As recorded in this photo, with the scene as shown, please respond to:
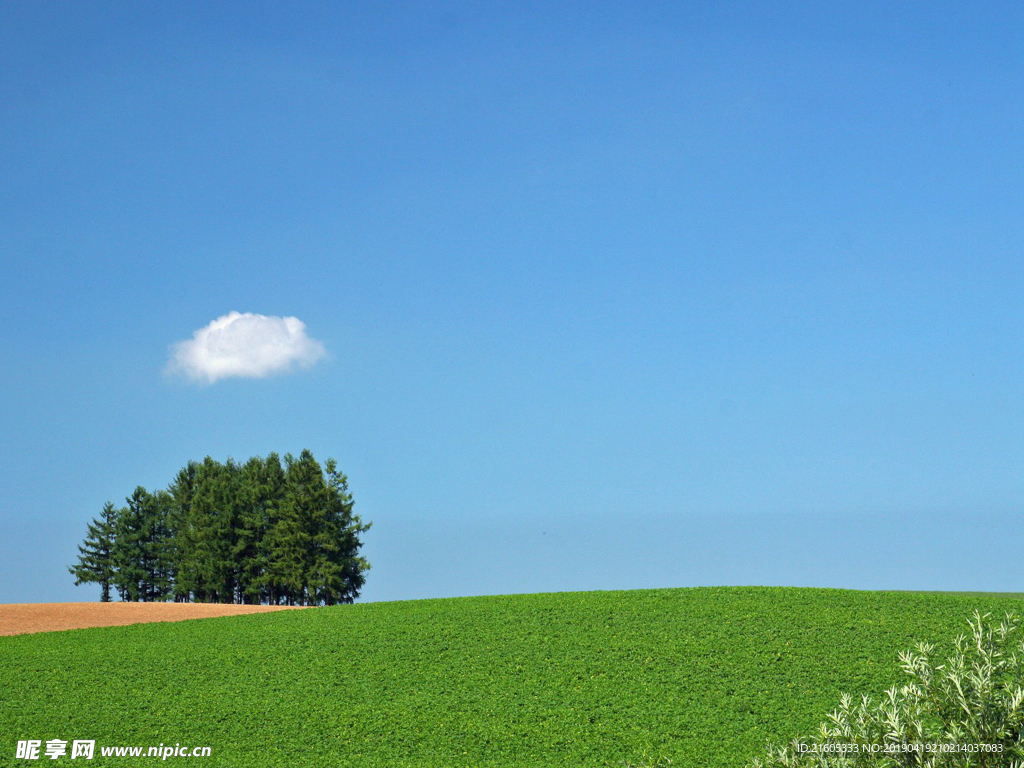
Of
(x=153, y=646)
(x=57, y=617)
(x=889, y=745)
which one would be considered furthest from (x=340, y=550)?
(x=889, y=745)

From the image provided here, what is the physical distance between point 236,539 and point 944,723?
50.4 meters

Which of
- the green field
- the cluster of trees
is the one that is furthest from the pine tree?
the green field

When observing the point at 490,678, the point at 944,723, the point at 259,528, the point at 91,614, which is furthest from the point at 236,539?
the point at 944,723

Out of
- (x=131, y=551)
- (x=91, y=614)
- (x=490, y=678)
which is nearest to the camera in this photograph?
(x=490, y=678)

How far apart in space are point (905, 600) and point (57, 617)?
31.0 m

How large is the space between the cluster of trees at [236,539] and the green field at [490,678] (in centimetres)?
2160

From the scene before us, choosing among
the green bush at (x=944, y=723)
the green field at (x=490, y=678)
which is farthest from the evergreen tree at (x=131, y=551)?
the green bush at (x=944, y=723)

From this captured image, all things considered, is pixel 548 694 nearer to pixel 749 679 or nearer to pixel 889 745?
pixel 749 679

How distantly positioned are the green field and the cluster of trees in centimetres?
2160

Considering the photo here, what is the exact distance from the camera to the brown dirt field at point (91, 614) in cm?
3042

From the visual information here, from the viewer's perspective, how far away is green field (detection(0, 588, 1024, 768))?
1534cm

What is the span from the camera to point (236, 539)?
2029 inches

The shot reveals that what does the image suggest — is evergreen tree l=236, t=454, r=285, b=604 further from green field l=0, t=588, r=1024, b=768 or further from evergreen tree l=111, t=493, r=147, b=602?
green field l=0, t=588, r=1024, b=768

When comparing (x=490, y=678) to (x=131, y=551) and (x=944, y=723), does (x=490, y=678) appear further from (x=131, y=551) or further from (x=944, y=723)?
(x=131, y=551)
